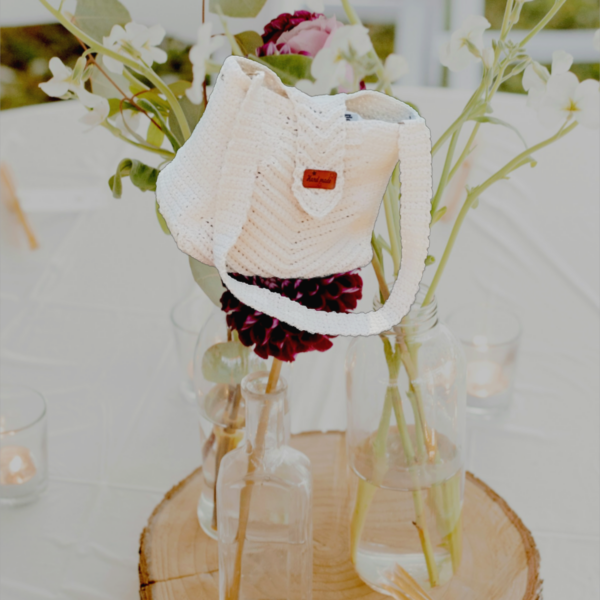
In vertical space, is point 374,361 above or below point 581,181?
above

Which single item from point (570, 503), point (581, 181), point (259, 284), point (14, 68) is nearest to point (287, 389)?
point (259, 284)

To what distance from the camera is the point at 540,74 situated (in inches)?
17.3

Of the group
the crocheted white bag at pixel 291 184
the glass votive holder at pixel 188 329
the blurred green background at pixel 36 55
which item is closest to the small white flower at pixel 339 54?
the crocheted white bag at pixel 291 184

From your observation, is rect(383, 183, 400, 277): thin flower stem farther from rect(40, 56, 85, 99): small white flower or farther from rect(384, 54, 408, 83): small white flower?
rect(40, 56, 85, 99): small white flower

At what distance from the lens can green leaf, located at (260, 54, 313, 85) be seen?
46 cm

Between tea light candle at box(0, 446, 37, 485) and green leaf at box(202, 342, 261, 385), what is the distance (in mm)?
244

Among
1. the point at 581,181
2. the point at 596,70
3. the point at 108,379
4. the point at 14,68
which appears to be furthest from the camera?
the point at 596,70

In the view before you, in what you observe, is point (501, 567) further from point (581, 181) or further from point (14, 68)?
point (14, 68)

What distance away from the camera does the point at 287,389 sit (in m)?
0.50

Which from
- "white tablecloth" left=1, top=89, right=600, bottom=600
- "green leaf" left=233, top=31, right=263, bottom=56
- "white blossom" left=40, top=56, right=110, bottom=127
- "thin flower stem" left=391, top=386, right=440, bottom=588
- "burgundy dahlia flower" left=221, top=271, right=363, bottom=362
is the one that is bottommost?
"white tablecloth" left=1, top=89, right=600, bottom=600

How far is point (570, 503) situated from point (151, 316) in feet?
1.79

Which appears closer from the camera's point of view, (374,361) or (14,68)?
(374,361)

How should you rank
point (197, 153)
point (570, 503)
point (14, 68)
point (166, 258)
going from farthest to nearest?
1. point (14, 68)
2. point (166, 258)
3. point (570, 503)
4. point (197, 153)

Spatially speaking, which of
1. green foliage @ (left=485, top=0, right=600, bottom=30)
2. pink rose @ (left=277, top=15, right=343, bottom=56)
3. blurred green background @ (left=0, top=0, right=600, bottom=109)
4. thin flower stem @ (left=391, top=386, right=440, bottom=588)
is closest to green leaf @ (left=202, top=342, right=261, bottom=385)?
thin flower stem @ (left=391, top=386, right=440, bottom=588)
